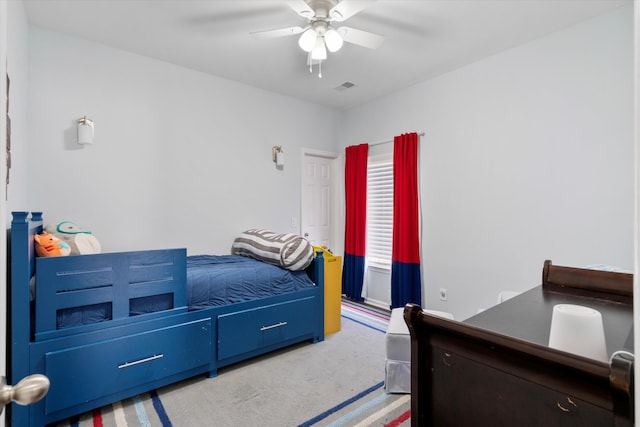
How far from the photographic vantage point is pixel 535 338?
108 centimetres

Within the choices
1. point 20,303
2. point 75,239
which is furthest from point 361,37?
point 20,303

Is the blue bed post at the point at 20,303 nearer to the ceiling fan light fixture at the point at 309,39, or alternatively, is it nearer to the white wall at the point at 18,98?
the white wall at the point at 18,98

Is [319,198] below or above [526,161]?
below

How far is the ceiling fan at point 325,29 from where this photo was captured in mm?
1967

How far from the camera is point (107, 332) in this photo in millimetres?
1846

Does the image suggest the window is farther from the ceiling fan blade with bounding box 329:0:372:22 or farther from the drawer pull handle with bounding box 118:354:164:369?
the drawer pull handle with bounding box 118:354:164:369

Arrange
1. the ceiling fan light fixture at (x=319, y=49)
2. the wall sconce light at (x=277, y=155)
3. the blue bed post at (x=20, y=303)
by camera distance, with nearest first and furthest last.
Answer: the blue bed post at (x=20, y=303) < the ceiling fan light fixture at (x=319, y=49) < the wall sconce light at (x=277, y=155)

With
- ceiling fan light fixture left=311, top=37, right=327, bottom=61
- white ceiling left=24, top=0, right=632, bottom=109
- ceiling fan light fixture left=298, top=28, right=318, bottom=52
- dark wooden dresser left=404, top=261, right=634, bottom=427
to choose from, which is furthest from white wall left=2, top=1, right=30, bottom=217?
dark wooden dresser left=404, top=261, right=634, bottom=427

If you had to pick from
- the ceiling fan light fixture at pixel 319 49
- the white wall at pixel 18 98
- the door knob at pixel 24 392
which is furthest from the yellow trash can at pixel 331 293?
the door knob at pixel 24 392

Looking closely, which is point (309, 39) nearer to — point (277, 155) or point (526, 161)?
point (277, 155)

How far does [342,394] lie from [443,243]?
1.89 meters

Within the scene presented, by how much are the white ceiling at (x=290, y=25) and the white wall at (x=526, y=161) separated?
8.8 inches

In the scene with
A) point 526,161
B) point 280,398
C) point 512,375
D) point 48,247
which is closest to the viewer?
point 512,375

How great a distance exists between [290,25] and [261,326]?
236 cm
